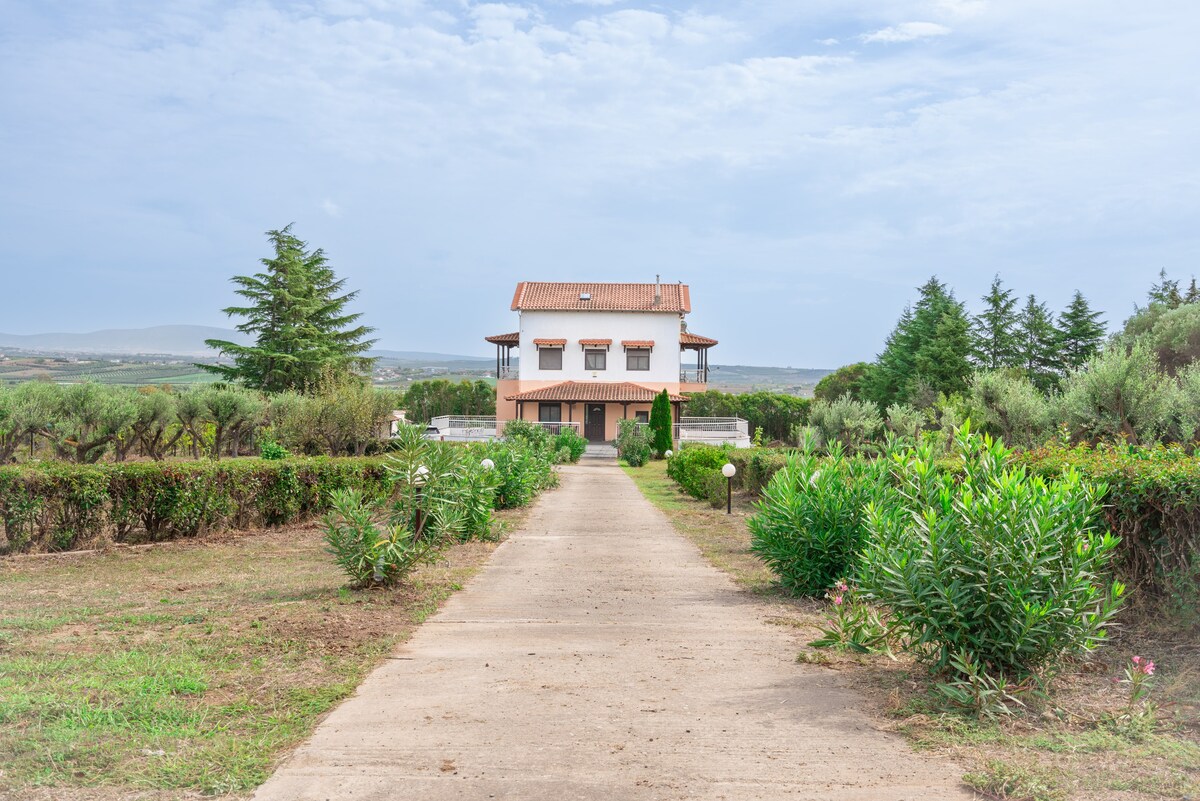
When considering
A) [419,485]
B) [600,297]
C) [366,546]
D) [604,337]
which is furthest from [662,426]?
[366,546]

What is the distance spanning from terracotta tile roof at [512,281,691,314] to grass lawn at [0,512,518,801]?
3994 cm

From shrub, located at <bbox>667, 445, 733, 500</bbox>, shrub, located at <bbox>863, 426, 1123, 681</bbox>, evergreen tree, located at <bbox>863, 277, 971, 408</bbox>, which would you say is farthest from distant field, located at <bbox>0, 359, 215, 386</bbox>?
evergreen tree, located at <bbox>863, 277, 971, 408</bbox>

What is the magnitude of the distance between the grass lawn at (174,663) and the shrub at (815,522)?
3.00 m

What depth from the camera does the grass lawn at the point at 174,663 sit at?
3.79 metres

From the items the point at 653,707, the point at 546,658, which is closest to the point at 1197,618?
the point at 653,707

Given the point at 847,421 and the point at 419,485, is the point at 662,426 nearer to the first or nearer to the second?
the point at 847,421

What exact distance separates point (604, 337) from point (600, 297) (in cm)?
262

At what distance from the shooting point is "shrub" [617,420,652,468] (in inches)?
1345

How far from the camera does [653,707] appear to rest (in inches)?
183

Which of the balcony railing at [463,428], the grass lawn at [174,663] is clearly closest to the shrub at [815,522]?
the grass lawn at [174,663]

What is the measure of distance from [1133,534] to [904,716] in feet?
9.29

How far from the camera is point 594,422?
4775 centimetres

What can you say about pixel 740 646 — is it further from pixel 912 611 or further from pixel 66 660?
pixel 66 660

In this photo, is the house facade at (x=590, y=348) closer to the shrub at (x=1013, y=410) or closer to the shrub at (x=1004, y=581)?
the shrub at (x=1013, y=410)
